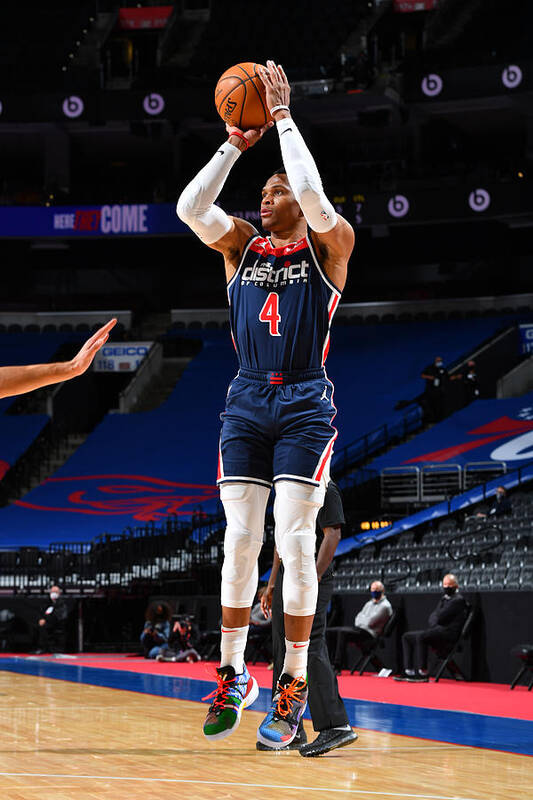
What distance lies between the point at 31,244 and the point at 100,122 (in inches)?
212

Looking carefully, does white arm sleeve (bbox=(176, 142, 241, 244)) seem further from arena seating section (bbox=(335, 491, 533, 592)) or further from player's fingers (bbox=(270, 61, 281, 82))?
arena seating section (bbox=(335, 491, 533, 592))

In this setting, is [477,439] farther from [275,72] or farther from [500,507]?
[275,72]

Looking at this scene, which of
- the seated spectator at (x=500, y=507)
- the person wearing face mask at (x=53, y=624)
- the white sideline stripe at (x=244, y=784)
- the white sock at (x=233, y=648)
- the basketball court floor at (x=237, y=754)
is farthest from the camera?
the person wearing face mask at (x=53, y=624)

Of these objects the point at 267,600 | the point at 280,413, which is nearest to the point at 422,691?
the point at 267,600

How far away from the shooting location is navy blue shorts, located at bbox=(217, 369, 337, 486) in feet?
16.6

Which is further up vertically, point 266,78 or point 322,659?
point 266,78

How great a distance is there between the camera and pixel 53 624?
20766mm

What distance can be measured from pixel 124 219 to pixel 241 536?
97.6 feet

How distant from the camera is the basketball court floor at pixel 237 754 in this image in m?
4.81

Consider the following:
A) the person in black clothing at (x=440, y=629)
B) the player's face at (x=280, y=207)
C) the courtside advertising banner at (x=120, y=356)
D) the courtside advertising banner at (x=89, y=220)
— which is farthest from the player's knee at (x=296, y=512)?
the courtside advertising banner at (x=120, y=356)

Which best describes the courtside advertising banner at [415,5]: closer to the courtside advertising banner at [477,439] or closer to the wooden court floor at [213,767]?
the courtside advertising banner at [477,439]

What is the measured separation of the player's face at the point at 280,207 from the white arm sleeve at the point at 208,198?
25cm

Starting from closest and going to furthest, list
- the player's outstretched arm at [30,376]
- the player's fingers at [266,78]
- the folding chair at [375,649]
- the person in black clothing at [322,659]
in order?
1. the player's outstretched arm at [30,376]
2. the player's fingers at [266,78]
3. the person in black clothing at [322,659]
4. the folding chair at [375,649]

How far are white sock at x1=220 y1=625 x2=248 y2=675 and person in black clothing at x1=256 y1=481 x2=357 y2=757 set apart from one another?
0.88 metres
